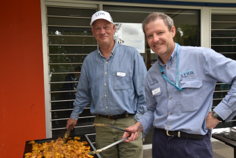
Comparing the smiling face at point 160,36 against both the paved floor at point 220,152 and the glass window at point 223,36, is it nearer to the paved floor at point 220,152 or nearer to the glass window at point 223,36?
the paved floor at point 220,152

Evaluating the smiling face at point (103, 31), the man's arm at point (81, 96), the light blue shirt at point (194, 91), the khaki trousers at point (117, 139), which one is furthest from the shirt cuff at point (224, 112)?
the man's arm at point (81, 96)

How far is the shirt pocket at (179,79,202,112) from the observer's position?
5.67 feet

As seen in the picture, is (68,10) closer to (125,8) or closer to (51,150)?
(125,8)

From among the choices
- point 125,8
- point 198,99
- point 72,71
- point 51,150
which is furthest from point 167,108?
point 125,8

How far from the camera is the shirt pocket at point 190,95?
173cm

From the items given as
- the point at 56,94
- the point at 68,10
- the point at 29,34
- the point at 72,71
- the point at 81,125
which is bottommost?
the point at 81,125

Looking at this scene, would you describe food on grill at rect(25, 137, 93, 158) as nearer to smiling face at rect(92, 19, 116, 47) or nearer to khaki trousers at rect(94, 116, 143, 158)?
khaki trousers at rect(94, 116, 143, 158)

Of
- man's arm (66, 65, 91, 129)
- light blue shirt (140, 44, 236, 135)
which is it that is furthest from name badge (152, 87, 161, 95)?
man's arm (66, 65, 91, 129)

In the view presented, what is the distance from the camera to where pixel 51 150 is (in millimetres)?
2234

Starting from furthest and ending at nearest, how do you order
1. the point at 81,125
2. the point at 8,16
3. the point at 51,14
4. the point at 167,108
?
the point at 81,125 → the point at 51,14 → the point at 8,16 → the point at 167,108

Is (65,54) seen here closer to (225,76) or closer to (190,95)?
(190,95)

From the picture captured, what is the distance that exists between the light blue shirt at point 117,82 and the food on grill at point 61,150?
467 mm

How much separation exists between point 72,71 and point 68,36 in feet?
2.36

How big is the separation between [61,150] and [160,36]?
160 centimetres
